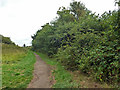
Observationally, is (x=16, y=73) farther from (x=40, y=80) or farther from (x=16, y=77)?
(x=40, y=80)

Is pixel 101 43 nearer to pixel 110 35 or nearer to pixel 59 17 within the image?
pixel 110 35

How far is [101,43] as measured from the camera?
21.4ft

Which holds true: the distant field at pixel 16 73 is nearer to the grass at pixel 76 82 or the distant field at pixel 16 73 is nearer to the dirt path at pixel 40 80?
the dirt path at pixel 40 80

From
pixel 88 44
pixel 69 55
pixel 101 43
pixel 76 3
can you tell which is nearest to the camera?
pixel 101 43

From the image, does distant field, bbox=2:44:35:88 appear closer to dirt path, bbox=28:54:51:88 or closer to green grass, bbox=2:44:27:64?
dirt path, bbox=28:54:51:88

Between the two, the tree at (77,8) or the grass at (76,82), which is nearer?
the grass at (76,82)

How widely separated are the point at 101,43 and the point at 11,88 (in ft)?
20.6

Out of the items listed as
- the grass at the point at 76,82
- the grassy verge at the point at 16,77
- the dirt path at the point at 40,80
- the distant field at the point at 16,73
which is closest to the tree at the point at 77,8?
the distant field at the point at 16,73

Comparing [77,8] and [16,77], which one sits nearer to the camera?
[16,77]

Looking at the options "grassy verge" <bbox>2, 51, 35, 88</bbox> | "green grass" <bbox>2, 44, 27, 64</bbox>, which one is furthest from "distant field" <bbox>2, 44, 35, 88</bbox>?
"green grass" <bbox>2, 44, 27, 64</bbox>

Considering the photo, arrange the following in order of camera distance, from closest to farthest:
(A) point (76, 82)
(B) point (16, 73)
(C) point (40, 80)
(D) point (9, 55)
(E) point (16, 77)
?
(A) point (76, 82)
(C) point (40, 80)
(E) point (16, 77)
(B) point (16, 73)
(D) point (9, 55)

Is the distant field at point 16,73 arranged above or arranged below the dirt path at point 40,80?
above

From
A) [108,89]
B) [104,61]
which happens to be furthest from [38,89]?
[104,61]

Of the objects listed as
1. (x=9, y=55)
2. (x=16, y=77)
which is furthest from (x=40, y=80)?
(x=9, y=55)
